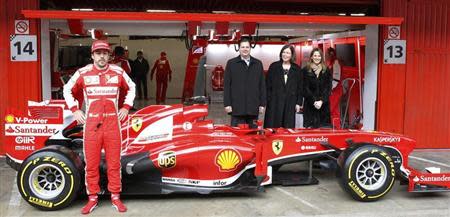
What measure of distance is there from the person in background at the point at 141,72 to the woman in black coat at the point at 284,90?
11728 mm

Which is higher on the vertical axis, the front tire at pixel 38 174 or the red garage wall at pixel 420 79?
the red garage wall at pixel 420 79

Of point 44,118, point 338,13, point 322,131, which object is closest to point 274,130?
point 322,131

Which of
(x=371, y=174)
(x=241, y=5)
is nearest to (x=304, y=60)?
(x=241, y=5)

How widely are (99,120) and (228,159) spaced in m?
1.42

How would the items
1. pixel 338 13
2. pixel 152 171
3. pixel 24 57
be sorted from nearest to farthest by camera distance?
1. pixel 152 171
2. pixel 24 57
3. pixel 338 13

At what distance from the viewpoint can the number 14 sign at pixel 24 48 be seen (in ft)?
25.0

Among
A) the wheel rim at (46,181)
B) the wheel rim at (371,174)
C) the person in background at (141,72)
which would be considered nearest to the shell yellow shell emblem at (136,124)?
the wheel rim at (46,181)

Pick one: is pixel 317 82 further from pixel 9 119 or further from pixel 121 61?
pixel 121 61

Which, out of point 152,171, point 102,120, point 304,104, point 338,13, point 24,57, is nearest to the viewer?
point 102,120

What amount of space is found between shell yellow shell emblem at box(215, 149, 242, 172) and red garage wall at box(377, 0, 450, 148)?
3.84 metres

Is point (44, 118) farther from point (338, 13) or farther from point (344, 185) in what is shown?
point (338, 13)

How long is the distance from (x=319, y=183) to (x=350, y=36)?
3.83 meters

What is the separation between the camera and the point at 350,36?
940 cm

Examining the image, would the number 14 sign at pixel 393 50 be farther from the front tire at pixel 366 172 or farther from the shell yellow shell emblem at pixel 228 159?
the shell yellow shell emblem at pixel 228 159
